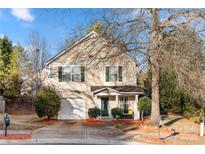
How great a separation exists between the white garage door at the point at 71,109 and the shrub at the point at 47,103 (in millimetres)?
215

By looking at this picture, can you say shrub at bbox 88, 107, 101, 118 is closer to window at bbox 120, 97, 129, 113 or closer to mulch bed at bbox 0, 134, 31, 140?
window at bbox 120, 97, 129, 113

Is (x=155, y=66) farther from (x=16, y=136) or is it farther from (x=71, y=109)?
(x=16, y=136)

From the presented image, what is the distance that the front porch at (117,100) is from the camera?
499 inches

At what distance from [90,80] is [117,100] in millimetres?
1051

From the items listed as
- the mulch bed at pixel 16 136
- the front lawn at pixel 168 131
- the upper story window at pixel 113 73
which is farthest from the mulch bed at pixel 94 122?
the mulch bed at pixel 16 136

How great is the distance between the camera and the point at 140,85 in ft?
42.6

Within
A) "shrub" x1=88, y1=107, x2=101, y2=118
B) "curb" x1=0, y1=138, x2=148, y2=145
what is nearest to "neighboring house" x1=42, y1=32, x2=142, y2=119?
"shrub" x1=88, y1=107, x2=101, y2=118


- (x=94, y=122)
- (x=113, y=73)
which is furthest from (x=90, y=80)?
(x=94, y=122)

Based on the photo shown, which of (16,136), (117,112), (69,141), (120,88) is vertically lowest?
(69,141)

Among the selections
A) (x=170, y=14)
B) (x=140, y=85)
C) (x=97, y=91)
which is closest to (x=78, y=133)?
(x=97, y=91)

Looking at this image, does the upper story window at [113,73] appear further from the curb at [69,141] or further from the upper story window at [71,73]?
the curb at [69,141]

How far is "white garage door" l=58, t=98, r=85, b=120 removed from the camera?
1268 centimetres

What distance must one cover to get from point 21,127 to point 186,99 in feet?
16.2

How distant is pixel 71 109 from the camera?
42.1 feet
